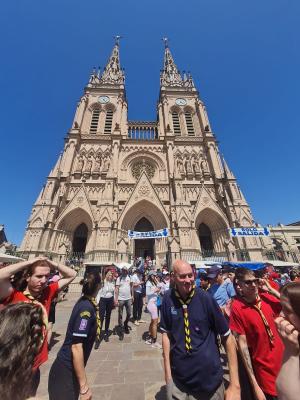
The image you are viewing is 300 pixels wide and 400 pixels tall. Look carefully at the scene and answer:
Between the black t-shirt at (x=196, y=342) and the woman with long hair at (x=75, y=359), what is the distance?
2.60ft

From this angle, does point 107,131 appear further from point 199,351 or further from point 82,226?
point 199,351

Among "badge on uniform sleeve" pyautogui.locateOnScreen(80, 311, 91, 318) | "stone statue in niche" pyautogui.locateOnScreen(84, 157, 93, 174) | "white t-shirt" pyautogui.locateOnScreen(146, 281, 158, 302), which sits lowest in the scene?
"badge on uniform sleeve" pyautogui.locateOnScreen(80, 311, 91, 318)

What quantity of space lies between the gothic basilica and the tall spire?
754 cm

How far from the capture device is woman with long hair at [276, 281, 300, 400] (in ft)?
3.26

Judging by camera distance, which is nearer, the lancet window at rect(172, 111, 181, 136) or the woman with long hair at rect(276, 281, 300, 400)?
the woman with long hair at rect(276, 281, 300, 400)

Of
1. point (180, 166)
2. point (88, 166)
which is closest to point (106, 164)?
point (88, 166)

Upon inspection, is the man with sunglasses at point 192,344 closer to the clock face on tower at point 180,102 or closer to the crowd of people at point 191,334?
the crowd of people at point 191,334

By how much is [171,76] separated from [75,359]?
4381 centimetres

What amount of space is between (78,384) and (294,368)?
192cm

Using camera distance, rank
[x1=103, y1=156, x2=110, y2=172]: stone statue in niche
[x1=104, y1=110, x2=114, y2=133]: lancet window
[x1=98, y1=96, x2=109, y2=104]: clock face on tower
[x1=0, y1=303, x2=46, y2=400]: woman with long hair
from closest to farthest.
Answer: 1. [x1=0, y1=303, x2=46, y2=400]: woman with long hair
2. [x1=103, y1=156, x2=110, y2=172]: stone statue in niche
3. [x1=104, y1=110, x2=114, y2=133]: lancet window
4. [x1=98, y1=96, x2=109, y2=104]: clock face on tower

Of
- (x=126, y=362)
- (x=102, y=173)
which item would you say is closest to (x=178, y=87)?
(x=102, y=173)

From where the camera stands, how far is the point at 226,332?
6.08 feet

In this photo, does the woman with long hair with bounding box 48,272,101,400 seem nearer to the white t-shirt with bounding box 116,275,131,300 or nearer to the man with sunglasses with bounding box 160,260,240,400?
the man with sunglasses with bounding box 160,260,240,400

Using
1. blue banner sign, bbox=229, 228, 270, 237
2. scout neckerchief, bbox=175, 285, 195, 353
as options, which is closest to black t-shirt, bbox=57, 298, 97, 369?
scout neckerchief, bbox=175, 285, 195, 353
